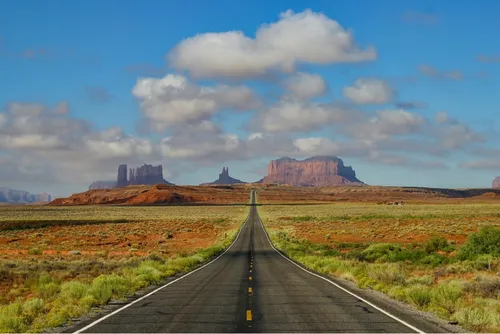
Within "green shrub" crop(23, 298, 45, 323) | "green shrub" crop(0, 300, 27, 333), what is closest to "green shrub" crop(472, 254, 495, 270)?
"green shrub" crop(23, 298, 45, 323)

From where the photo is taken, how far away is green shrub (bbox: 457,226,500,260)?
34688 mm

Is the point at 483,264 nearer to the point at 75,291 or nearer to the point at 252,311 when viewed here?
the point at 252,311

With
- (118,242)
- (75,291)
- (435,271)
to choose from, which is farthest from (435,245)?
(118,242)

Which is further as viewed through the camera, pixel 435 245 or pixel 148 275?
pixel 435 245

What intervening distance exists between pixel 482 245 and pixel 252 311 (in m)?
26.2

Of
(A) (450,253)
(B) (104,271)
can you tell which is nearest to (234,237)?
(A) (450,253)

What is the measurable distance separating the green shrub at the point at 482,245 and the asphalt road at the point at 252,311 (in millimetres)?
16567

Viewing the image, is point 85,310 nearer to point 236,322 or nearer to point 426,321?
point 236,322

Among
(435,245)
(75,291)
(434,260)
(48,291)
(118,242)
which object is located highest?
(75,291)

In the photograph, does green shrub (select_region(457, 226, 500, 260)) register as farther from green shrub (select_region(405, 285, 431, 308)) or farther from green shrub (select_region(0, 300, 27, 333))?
green shrub (select_region(0, 300, 27, 333))

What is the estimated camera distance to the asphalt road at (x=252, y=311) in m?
12.1

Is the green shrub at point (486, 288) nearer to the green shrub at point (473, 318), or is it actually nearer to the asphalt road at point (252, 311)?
the asphalt road at point (252, 311)

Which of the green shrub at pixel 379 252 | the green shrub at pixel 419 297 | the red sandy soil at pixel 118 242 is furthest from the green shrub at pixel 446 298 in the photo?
the red sandy soil at pixel 118 242

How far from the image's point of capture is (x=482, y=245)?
35125 millimetres
